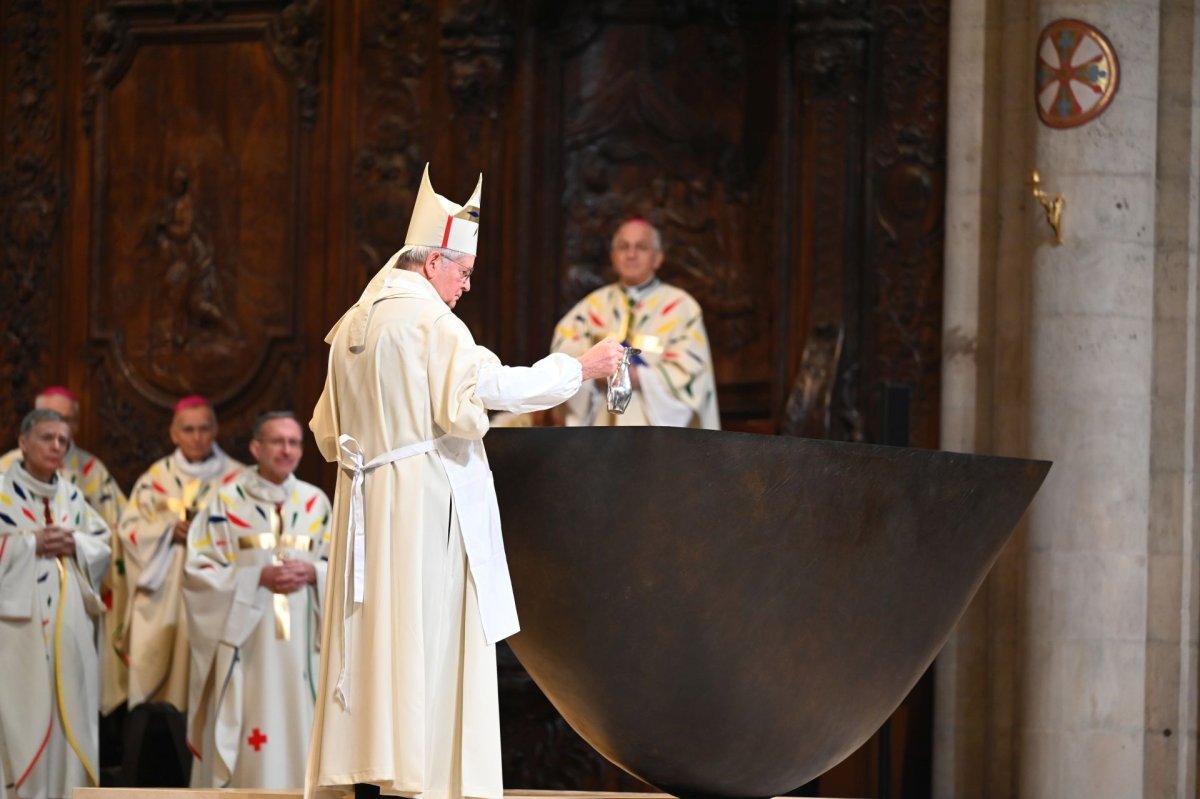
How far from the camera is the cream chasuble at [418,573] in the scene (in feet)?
17.6

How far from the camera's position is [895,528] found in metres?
5.18

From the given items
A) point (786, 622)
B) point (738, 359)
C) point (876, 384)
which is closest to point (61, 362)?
point (738, 359)

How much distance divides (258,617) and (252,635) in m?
0.08

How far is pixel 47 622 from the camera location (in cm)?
809

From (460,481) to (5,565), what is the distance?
326 centimetres

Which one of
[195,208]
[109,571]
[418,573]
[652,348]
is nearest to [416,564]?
[418,573]

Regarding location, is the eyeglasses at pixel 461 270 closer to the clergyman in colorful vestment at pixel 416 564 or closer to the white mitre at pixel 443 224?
the white mitre at pixel 443 224

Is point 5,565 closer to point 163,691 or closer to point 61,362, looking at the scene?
point 163,691

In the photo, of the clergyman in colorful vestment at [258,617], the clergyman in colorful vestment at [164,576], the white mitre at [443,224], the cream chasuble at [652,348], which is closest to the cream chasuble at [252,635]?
the clergyman in colorful vestment at [258,617]

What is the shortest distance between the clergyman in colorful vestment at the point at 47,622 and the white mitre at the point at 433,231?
290 cm

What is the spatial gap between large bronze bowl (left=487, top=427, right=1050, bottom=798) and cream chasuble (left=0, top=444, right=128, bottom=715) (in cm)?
392

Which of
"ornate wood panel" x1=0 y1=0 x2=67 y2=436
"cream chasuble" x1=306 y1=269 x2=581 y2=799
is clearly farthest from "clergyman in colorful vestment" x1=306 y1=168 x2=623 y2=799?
"ornate wood panel" x1=0 y1=0 x2=67 y2=436

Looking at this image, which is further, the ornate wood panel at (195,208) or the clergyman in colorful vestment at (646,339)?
the ornate wood panel at (195,208)

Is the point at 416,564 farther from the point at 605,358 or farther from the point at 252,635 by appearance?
the point at 252,635
